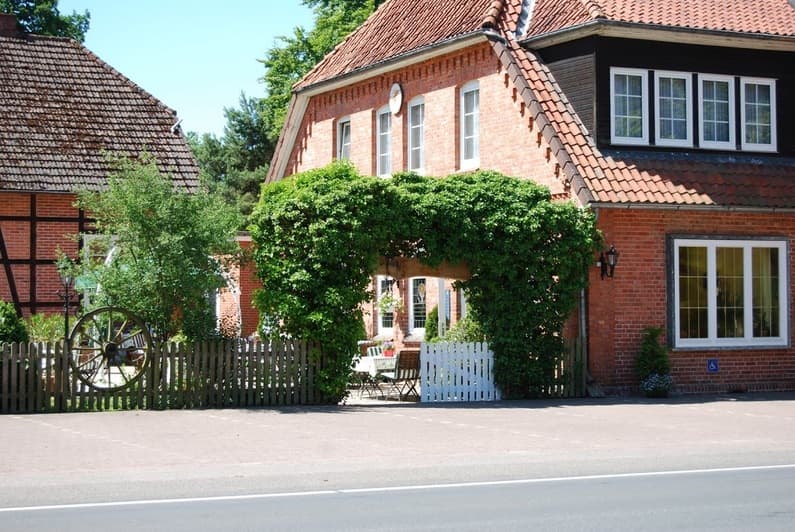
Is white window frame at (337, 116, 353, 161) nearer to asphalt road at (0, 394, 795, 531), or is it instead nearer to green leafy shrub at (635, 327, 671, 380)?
green leafy shrub at (635, 327, 671, 380)

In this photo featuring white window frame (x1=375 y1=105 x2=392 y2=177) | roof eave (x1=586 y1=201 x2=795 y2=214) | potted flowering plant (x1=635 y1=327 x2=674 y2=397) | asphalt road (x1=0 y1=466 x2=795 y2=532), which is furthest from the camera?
white window frame (x1=375 y1=105 x2=392 y2=177)

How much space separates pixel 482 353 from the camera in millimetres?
21812

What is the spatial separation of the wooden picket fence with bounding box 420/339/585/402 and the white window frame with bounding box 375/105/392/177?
27.2 feet

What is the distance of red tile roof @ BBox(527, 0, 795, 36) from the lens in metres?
23.4

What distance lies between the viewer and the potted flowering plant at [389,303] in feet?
92.6

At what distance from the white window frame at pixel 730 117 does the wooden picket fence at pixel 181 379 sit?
892cm

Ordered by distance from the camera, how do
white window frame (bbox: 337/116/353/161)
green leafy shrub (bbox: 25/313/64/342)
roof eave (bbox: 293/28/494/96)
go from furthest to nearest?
white window frame (bbox: 337/116/353/161) → roof eave (bbox: 293/28/494/96) → green leafy shrub (bbox: 25/313/64/342)

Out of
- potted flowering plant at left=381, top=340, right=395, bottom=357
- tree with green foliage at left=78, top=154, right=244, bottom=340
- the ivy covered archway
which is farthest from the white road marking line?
potted flowering plant at left=381, top=340, right=395, bottom=357


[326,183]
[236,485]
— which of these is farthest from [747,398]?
[236,485]

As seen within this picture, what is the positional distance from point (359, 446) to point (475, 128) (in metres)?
12.4

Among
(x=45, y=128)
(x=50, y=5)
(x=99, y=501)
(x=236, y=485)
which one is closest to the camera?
(x=99, y=501)

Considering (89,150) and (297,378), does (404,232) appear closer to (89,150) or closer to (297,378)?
(297,378)

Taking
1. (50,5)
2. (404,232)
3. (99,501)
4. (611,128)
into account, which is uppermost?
(50,5)

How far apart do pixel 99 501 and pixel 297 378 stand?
32.0 feet
